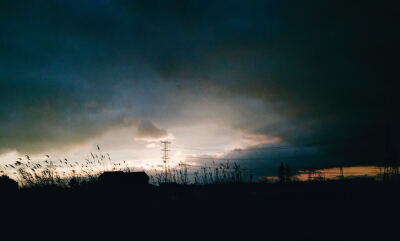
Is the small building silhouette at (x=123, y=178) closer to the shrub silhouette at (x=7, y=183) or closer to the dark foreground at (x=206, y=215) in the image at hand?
the dark foreground at (x=206, y=215)

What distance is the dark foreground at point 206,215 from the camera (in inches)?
185

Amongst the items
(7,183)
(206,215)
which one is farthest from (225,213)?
(7,183)

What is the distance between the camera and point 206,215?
586cm

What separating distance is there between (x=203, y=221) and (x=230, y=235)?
1075mm

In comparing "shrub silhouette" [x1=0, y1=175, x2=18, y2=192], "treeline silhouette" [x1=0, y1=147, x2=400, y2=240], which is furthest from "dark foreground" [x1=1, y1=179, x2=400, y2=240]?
"shrub silhouette" [x1=0, y1=175, x2=18, y2=192]

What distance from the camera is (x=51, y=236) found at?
4.92 m

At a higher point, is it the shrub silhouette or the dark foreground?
the shrub silhouette

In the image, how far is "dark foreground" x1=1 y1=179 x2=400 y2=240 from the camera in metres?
4.69

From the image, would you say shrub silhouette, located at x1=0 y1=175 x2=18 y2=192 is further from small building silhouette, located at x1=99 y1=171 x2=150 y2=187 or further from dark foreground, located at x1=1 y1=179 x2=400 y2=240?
small building silhouette, located at x1=99 y1=171 x2=150 y2=187

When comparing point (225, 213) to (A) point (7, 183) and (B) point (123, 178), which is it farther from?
(A) point (7, 183)

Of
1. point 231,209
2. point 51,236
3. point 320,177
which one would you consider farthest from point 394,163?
Result: point 51,236

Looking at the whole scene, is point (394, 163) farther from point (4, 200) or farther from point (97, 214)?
point (4, 200)

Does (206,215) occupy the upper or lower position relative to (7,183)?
lower

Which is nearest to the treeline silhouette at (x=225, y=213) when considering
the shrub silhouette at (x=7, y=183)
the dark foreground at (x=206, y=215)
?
the dark foreground at (x=206, y=215)
